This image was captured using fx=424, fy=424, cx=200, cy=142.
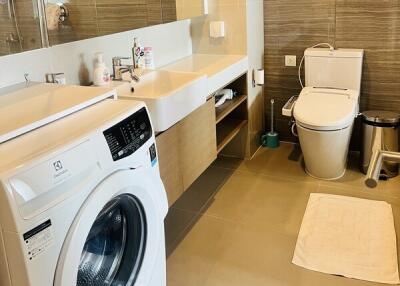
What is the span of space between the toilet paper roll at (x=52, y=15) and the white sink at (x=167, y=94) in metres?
0.39

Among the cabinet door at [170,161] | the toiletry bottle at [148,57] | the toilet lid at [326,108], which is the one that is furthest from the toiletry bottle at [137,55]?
the toilet lid at [326,108]

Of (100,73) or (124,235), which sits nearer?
(124,235)

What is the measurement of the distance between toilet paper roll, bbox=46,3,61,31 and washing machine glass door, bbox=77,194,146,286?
983mm

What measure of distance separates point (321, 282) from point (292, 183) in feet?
3.28

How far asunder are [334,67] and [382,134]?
59 centimetres

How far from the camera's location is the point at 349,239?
230 centimetres

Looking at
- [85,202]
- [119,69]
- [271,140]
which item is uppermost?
[119,69]

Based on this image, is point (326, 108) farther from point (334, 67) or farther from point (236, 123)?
point (236, 123)

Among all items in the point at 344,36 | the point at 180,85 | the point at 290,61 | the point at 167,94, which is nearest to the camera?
the point at 167,94

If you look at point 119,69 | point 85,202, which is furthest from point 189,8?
point 85,202

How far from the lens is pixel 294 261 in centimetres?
215

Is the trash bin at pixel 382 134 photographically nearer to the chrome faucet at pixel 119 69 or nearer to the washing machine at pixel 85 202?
the chrome faucet at pixel 119 69

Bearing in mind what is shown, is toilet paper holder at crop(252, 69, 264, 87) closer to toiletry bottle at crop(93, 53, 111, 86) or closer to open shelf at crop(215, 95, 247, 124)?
open shelf at crop(215, 95, 247, 124)

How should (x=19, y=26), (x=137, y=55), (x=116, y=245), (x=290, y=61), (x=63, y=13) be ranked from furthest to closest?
(x=290, y=61)
(x=137, y=55)
(x=63, y=13)
(x=19, y=26)
(x=116, y=245)
